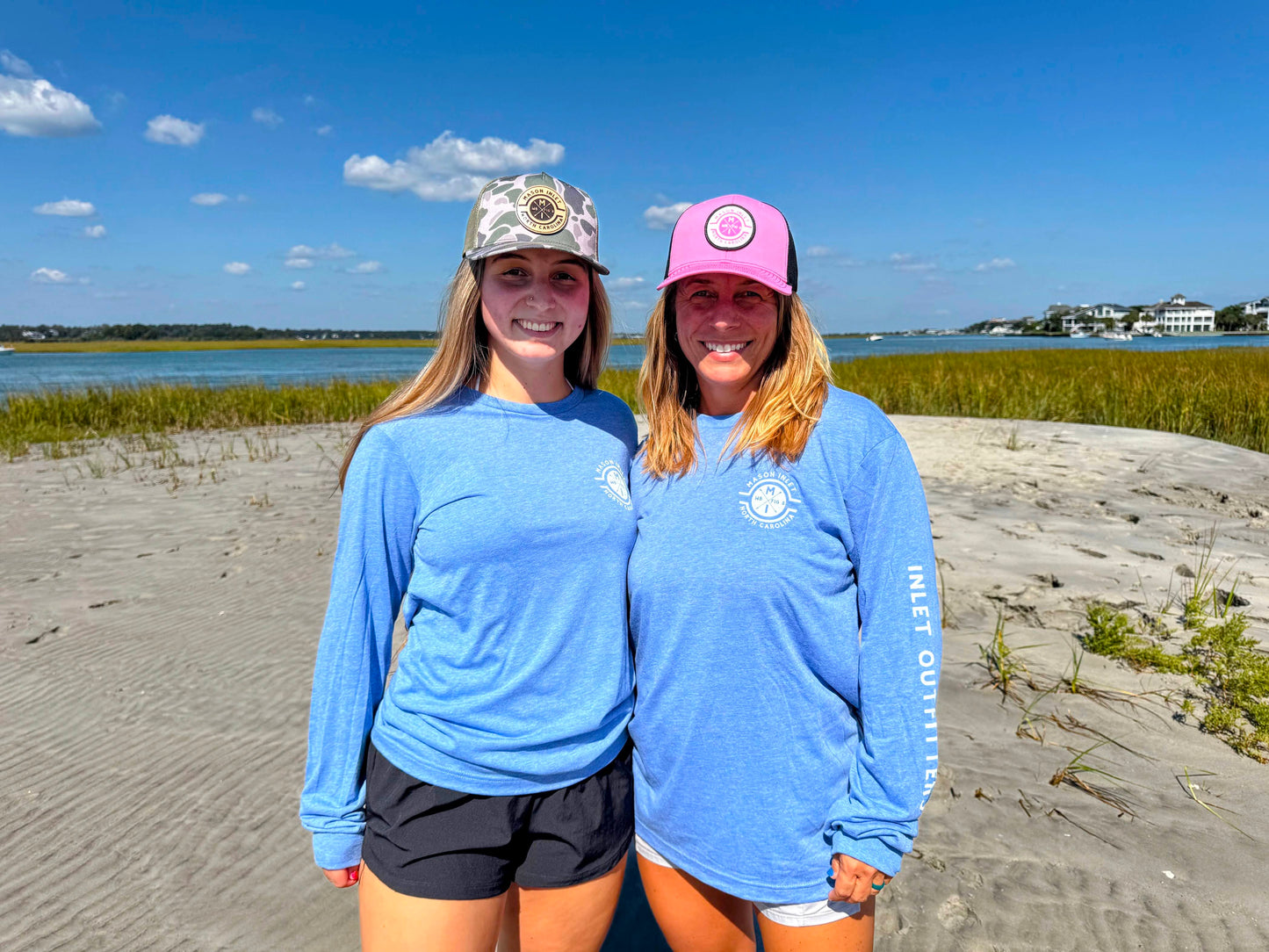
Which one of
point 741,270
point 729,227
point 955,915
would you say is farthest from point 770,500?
point 955,915

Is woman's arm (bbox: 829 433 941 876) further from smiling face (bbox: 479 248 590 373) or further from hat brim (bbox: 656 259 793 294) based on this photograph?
smiling face (bbox: 479 248 590 373)

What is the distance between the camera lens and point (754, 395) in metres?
1.80

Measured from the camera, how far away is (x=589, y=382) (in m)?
2.09

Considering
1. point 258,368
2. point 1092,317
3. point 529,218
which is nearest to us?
point 529,218

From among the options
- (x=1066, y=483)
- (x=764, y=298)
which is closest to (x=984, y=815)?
(x=764, y=298)

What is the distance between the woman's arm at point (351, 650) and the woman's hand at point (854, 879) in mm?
1066

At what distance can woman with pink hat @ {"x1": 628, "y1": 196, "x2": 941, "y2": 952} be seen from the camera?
1.55m

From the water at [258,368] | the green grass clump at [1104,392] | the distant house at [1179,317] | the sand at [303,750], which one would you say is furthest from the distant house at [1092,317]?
the sand at [303,750]

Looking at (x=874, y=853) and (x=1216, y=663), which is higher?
(x=874, y=853)

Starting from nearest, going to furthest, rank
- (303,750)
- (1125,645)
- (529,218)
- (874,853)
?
(874,853) → (529,218) → (303,750) → (1125,645)

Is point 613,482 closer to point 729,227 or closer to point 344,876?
point 729,227

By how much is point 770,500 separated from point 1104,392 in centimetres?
1407

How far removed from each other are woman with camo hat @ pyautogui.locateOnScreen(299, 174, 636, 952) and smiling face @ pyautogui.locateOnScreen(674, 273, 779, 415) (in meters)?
0.34

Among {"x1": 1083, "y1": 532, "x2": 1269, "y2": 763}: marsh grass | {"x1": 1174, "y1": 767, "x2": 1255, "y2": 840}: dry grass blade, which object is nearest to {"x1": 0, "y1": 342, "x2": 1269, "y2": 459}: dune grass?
{"x1": 1083, "y1": 532, "x2": 1269, "y2": 763}: marsh grass
